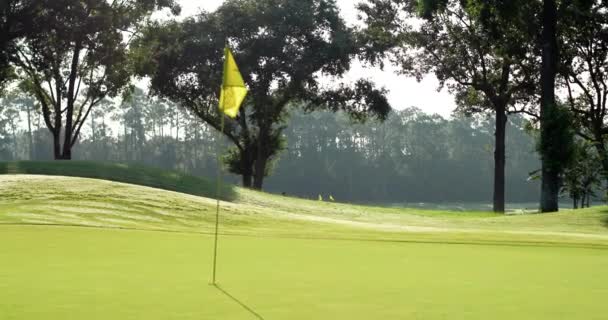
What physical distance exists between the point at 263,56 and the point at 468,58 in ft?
44.7

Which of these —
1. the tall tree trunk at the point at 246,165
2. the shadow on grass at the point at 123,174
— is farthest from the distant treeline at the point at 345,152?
the shadow on grass at the point at 123,174

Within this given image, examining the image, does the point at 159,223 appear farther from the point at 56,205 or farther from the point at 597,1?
the point at 597,1

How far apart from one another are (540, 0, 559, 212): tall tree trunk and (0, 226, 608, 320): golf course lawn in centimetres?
2186

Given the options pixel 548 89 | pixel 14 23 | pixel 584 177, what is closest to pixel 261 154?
pixel 14 23

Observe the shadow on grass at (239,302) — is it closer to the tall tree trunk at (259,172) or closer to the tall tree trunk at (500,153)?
the tall tree trunk at (500,153)

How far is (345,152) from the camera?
5605 inches

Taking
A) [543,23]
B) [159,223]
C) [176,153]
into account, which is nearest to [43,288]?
[159,223]

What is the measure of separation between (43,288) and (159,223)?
582 inches

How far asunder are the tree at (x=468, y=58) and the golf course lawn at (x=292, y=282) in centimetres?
3105

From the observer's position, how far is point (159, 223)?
2167 cm

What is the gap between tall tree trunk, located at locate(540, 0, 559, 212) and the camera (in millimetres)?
33875

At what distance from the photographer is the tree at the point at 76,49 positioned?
4391 centimetres

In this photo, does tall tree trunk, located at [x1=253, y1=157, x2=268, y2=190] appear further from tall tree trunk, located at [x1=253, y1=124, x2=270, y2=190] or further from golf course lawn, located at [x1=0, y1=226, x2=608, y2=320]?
golf course lawn, located at [x1=0, y1=226, x2=608, y2=320]

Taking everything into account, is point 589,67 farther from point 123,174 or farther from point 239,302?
point 239,302
